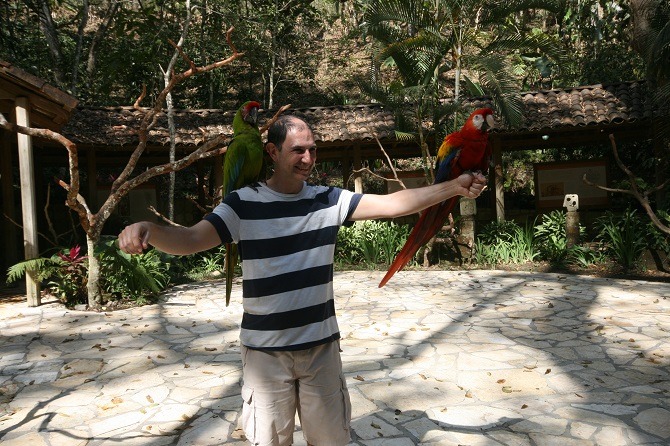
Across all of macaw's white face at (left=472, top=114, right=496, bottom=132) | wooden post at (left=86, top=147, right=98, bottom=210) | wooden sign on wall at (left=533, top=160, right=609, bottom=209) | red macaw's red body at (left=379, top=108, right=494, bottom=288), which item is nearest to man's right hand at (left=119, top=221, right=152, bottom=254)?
red macaw's red body at (left=379, top=108, right=494, bottom=288)

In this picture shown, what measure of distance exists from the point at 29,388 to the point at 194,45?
11.3 meters

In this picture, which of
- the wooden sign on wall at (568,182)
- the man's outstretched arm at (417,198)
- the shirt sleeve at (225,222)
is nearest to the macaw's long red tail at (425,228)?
the man's outstretched arm at (417,198)

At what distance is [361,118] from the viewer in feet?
34.3

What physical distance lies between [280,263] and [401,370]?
8.48ft

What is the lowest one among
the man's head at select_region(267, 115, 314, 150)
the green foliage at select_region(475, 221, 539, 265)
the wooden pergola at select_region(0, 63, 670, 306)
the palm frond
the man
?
the green foliage at select_region(475, 221, 539, 265)

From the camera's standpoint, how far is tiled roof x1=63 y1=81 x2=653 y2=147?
909cm

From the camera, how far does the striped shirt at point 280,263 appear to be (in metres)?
1.80

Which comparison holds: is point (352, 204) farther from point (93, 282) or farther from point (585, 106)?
point (585, 106)

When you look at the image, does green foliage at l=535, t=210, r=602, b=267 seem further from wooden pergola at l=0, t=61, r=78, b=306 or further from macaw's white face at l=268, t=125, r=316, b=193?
macaw's white face at l=268, t=125, r=316, b=193

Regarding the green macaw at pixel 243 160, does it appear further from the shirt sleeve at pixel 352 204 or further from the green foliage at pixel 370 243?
the green foliage at pixel 370 243

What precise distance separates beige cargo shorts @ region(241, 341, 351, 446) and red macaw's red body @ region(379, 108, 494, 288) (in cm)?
42

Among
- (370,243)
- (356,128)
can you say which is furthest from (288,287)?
(356,128)

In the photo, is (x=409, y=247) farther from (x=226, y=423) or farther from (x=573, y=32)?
(x=573, y=32)

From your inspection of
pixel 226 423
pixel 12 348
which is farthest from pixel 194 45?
pixel 226 423
